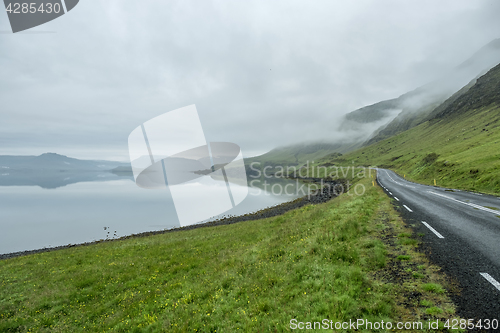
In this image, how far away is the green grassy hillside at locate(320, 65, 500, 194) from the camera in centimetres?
3525

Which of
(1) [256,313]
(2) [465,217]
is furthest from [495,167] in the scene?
(1) [256,313]

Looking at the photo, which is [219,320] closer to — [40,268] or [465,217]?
[465,217]

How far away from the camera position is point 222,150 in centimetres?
2352

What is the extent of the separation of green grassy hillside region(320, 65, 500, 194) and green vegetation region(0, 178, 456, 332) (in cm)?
2937

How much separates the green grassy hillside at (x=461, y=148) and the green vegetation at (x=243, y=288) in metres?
29.4

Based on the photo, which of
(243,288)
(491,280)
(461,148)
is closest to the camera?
(491,280)

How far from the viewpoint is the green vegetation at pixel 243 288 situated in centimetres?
689

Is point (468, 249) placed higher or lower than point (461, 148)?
higher

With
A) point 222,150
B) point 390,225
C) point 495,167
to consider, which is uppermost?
point 222,150

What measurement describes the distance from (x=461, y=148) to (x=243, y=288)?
8940cm

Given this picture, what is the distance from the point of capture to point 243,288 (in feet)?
32.1

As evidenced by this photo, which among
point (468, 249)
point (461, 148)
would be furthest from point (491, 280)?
point (461, 148)

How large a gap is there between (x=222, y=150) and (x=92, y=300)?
16.1m

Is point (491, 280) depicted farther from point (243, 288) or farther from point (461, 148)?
point (461, 148)
